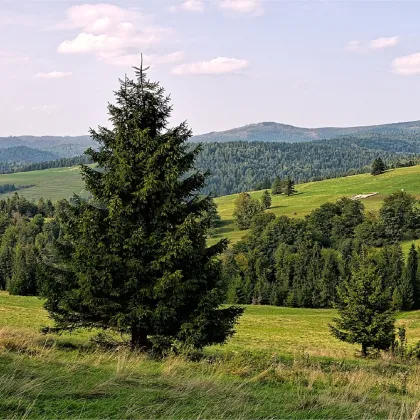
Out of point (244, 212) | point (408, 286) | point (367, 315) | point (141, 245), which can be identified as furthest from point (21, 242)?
point (141, 245)

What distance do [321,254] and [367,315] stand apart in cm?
8290

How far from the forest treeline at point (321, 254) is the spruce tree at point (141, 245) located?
71178mm

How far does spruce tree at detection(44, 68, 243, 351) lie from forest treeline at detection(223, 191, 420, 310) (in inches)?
2802

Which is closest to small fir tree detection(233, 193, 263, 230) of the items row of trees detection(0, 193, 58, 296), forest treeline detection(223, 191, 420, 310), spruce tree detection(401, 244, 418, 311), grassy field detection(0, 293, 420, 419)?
forest treeline detection(223, 191, 420, 310)

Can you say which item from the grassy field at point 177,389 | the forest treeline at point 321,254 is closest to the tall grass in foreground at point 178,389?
the grassy field at point 177,389

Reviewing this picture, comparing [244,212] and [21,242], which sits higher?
[244,212]

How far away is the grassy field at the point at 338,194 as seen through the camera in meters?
156

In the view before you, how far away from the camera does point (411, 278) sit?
92188 millimetres

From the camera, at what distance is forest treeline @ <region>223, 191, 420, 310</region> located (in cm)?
9681

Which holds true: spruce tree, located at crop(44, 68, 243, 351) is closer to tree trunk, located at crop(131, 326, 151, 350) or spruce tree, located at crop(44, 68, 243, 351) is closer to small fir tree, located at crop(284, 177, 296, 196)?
tree trunk, located at crop(131, 326, 151, 350)

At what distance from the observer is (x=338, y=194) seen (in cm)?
18012

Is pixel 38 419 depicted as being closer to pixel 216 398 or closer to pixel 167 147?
pixel 216 398

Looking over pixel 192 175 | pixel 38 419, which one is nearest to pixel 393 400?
pixel 38 419

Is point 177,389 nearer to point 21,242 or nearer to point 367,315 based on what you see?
point 367,315
